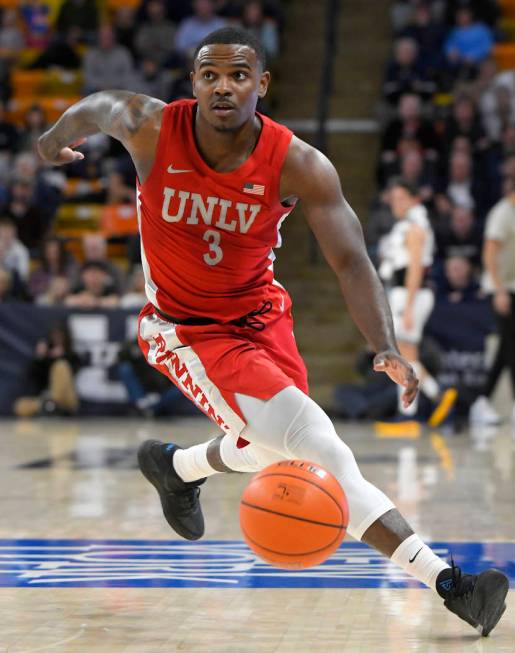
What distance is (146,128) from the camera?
4551 millimetres

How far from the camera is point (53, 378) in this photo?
11992mm

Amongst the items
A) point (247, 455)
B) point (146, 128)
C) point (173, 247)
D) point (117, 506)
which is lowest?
point (117, 506)

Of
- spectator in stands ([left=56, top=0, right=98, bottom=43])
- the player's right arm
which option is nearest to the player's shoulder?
the player's right arm

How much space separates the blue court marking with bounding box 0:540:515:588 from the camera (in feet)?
16.1

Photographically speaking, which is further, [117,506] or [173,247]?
[117,506]

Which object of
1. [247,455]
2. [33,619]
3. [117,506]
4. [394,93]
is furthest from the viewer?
[394,93]

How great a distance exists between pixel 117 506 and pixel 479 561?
85.3 inches

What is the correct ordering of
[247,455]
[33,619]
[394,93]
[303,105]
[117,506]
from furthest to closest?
[303,105] < [394,93] < [117,506] < [247,455] < [33,619]

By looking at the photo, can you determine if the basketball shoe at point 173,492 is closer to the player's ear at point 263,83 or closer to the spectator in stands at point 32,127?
the player's ear at point 263,83

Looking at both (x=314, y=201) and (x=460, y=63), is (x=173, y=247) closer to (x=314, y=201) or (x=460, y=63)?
(x=314, y=201)

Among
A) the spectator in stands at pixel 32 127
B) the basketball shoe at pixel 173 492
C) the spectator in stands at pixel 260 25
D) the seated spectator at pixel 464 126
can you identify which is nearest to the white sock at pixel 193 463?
the basketball shoe at pixel 173 492

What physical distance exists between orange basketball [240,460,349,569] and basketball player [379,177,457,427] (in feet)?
21.3

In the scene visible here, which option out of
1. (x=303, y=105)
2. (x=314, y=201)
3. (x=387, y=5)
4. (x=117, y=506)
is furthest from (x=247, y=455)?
(x=387, y=5)

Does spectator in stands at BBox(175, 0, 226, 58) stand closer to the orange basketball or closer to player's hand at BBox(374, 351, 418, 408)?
player's hand at BBox(374, 351, 418, 408)
